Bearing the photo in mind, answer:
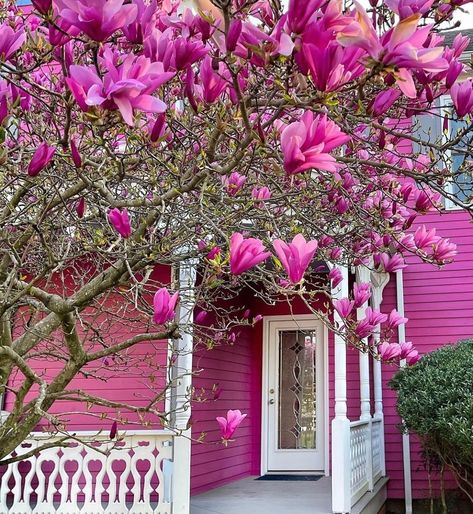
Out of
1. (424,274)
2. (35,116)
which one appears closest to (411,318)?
(424,274)

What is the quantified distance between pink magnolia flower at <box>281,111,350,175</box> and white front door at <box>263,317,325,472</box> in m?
6.76

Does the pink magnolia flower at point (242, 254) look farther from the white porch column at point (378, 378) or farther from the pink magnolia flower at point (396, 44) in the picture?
the white porch column at point (378, 378)

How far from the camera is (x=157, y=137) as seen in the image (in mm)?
1656

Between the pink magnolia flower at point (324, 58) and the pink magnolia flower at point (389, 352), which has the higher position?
the pink magnolia flower at point (324, 58)

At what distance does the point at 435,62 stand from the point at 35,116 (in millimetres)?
2813

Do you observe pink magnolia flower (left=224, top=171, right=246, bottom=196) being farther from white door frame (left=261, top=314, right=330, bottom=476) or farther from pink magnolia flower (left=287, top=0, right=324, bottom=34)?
white door frame (left=261, top=314, right=330, bottom=476)

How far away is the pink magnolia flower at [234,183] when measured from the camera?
2898 mm

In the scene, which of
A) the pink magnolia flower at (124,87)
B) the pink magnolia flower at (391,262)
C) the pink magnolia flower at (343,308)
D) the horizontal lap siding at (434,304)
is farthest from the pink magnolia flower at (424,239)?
the horizontal lap siding at (434,304)

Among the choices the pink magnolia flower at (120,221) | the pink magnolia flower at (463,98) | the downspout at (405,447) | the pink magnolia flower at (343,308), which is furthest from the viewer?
the downspout at (405,447)

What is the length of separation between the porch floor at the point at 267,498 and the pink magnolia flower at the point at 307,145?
4462 mm

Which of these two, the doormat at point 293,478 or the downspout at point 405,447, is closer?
the downspout at point 405,447

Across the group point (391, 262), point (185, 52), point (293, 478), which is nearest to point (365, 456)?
point (293, 478)

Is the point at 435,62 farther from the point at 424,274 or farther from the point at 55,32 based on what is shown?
the point at 424,274

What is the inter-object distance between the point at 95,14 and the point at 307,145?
491 millimetres
